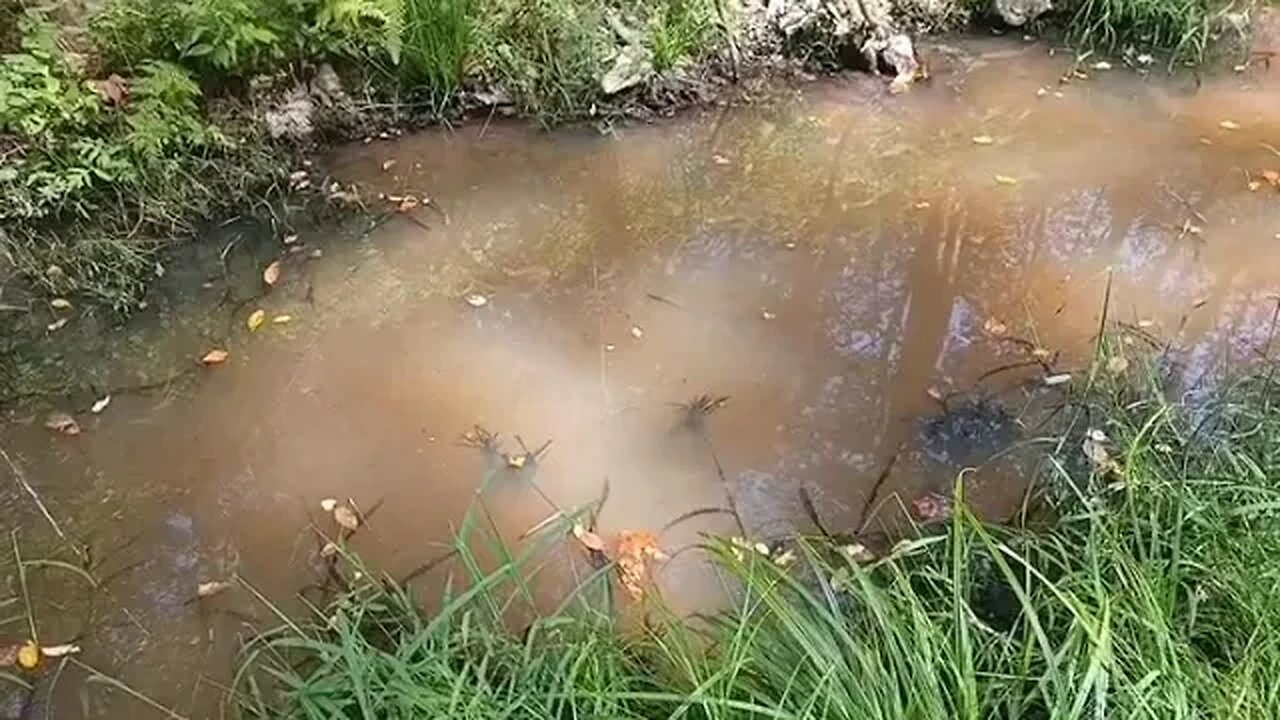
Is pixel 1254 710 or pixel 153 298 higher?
pixel 1254 710

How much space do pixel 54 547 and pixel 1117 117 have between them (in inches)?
180

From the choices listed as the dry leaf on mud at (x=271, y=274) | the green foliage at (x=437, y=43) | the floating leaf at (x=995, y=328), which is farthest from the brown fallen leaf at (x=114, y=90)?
the floating leaf at (x=995, y=328)

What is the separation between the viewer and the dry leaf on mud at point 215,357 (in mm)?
3650

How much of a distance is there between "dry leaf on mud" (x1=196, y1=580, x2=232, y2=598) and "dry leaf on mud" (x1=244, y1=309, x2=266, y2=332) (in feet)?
3.80

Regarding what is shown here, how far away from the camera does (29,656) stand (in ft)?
8.71

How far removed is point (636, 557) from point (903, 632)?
95 centimetres

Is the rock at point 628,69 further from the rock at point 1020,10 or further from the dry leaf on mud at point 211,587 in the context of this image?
the dry leaf on mud at point 211,587

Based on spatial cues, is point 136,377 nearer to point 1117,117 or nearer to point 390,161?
point 390,161

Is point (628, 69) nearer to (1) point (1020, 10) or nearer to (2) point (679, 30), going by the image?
(2) point (679, 30)

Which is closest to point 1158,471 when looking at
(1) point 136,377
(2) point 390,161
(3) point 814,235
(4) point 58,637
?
(3) point 814,235

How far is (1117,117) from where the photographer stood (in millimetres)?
5203

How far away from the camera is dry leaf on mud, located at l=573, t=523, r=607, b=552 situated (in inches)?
118

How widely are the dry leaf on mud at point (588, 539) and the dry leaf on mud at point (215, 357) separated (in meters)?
1.40

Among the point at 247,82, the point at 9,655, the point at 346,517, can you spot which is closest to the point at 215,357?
the point at 346,517
